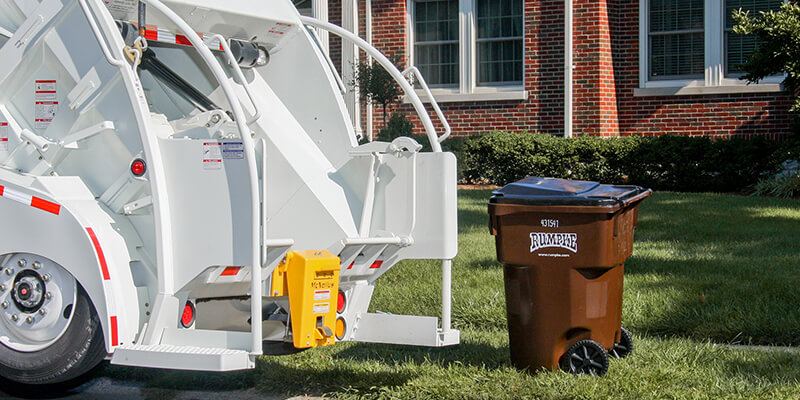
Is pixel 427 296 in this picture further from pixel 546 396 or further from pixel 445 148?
pixel 445 148

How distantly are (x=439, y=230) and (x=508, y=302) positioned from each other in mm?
658

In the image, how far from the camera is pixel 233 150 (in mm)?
4512

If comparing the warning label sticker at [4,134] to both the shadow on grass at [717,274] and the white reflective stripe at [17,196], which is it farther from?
the shadow on grass at [717,274]

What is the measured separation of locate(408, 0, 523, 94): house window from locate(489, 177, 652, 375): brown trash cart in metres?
11.9

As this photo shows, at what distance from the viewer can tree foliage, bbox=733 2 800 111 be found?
41.5ft

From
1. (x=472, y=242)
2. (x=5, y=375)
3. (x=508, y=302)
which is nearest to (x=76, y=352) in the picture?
(x=5, y=375)

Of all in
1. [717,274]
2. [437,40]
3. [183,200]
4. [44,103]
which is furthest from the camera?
[437,40]

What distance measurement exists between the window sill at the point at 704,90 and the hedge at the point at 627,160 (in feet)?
4.33

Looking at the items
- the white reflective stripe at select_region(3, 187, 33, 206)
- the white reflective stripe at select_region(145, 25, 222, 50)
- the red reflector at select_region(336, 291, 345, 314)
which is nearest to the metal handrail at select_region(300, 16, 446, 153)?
the white reflective stripe at select_region(145, 25, 222, 50)

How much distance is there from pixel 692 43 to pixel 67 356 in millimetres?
13875

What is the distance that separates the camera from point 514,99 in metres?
17.1

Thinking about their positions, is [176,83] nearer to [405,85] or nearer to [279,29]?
[279,29]

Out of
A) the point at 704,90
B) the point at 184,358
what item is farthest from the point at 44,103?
the point at 704,90

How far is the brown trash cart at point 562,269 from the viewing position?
17.7ft
